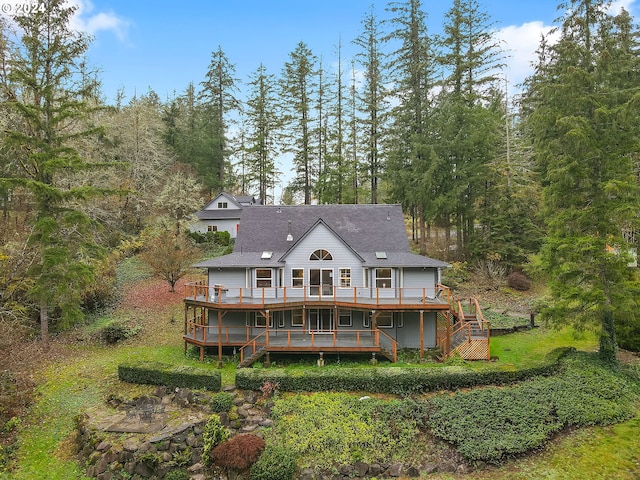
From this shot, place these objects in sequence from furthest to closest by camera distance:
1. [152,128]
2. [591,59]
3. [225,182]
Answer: [225,182] → [152,128] → [591,59]

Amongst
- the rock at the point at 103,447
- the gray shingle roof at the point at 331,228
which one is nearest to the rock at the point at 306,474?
the rock at the point at 103,447

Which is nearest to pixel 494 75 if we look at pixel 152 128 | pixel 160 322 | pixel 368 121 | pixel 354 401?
pixel 368 121

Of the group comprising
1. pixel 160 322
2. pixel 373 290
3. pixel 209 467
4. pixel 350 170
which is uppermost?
pixel 350 170

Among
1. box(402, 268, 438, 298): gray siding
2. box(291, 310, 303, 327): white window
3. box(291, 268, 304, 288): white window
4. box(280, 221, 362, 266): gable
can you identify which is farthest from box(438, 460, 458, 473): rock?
box(291, 268, 304, 288): white window

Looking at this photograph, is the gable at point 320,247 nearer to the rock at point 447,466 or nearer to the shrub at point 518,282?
the rock at point 447,466

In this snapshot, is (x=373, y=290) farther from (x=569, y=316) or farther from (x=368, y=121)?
(x=368, y=121)

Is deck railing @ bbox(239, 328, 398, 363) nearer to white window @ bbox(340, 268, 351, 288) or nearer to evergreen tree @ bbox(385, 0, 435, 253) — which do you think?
white window @ bbox(340, 268, 351, 288)
